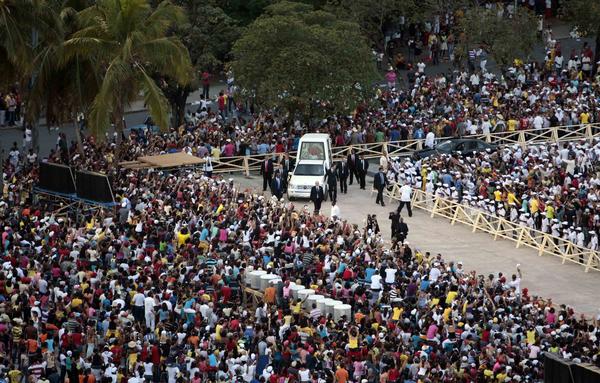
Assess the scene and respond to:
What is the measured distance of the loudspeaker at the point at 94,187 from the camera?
46.3m

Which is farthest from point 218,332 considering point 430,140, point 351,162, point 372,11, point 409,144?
point 372,11

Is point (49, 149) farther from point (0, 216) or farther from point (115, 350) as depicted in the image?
point (115, 350)

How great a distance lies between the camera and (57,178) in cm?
4828

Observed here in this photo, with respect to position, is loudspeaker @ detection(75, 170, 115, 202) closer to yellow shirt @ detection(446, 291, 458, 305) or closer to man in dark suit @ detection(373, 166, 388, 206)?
man in dark suit @ detection(373, 166, 388, 206)

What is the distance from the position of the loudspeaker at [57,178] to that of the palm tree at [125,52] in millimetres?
1606

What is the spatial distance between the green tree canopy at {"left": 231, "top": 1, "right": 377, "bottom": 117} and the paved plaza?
4801 millimetres

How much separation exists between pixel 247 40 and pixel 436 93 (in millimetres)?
8866

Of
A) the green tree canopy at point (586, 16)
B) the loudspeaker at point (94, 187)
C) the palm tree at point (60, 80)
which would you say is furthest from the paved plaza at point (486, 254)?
the green tree canopy at point (586, 16)

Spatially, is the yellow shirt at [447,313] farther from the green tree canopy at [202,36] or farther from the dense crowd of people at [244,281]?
the green tree canopy at [202,36]

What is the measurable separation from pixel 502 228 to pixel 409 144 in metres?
9.31

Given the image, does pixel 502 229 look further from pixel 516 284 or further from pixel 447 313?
pixel 447 313

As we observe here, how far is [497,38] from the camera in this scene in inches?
2437

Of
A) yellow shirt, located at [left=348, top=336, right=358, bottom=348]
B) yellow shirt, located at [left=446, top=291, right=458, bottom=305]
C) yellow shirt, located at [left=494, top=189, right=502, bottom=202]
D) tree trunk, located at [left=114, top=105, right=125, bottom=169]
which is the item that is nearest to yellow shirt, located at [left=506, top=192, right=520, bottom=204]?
yellow shirt, located at [left=494, top=189, right=502, bottom=202]

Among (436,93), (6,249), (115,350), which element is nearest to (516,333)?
(115,350)
